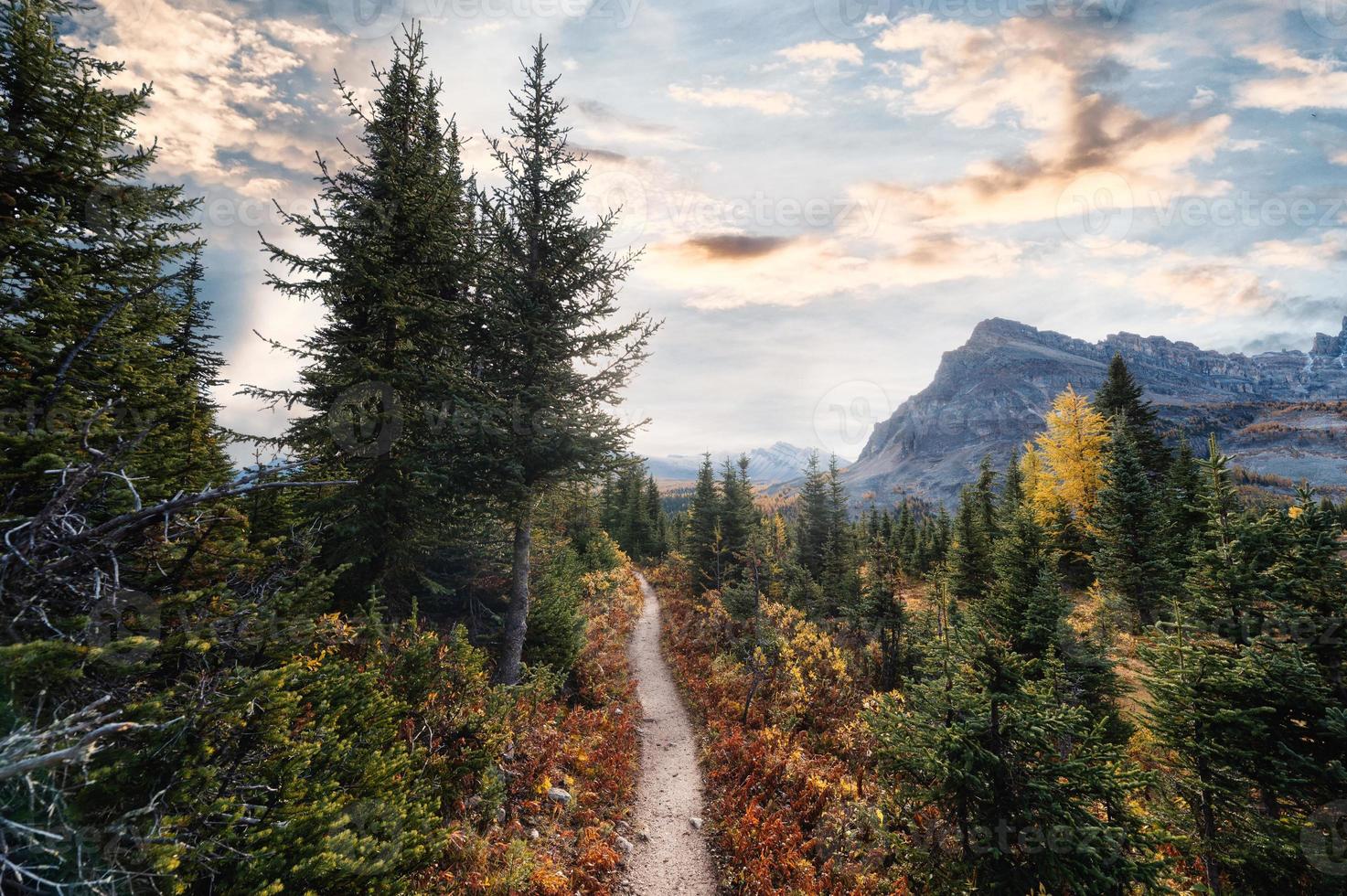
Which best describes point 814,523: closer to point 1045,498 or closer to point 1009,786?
point 1045,498

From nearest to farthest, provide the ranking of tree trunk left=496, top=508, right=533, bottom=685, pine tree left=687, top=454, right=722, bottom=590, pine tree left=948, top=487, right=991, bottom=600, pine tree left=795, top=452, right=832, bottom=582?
tree trunk left=496, top=508, right=533, bottom=685 → pine tree left=948, top=487, right=991, bottom=600 → pine tree left=687, top=454, right=722, bottom=590 → pine tree left=795, top=452, right=832, bottom=582

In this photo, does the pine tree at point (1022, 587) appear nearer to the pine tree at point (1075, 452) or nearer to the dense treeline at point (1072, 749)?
the dense treeline at point (1072, 749)

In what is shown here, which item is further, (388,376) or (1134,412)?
(1134,412)

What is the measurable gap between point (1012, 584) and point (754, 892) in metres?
10.5

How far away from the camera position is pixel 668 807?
11344mm

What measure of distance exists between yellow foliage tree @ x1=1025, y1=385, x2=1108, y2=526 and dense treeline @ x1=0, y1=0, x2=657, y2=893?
2703 cm

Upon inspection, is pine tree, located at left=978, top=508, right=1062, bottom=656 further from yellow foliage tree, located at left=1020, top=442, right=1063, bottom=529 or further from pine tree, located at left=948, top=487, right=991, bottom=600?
yellow foliage tree, located at left=1020, top=442, right=1063, bottom=529

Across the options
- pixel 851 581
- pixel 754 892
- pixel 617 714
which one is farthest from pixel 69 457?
pixel 851 581

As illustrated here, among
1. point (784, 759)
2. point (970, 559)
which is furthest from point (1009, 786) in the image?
point (970, 559)

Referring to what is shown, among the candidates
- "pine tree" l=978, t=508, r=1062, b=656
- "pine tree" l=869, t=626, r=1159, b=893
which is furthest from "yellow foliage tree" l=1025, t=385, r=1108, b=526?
"pine tree" l=869, t=626, r=1159, b=893

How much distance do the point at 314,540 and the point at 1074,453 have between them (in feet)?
115

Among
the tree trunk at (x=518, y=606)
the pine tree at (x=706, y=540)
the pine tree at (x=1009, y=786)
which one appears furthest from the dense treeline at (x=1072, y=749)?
the pine tree at (x=706, y=540)

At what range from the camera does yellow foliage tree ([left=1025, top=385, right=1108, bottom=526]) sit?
26.5 meters

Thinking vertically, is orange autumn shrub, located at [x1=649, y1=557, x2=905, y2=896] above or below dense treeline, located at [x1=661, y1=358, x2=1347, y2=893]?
below
